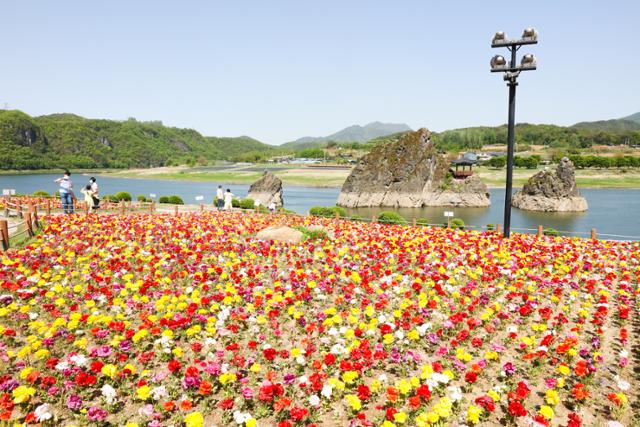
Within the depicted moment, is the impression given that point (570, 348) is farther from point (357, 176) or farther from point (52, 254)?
point (357, 176)

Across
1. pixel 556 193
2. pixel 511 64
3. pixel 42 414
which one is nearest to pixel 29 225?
pixel 42 414

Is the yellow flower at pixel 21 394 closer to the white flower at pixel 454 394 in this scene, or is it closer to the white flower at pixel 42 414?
the white flower at pixel 42 414

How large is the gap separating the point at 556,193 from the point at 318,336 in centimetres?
6509

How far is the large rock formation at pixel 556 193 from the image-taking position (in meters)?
62.1

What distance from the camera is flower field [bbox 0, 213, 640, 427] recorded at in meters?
5.64

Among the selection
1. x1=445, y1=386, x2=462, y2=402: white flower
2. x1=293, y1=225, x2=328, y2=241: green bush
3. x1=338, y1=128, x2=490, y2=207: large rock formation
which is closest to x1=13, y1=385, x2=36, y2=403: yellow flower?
x1=445, y1=386, x2=462, y2=402: white flower

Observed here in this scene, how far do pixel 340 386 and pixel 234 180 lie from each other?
140 metres

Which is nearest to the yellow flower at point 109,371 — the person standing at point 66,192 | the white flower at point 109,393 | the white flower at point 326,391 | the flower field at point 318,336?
the flower field at point 318,336

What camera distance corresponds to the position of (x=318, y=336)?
7.86 metres

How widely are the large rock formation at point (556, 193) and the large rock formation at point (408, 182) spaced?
7.97 m

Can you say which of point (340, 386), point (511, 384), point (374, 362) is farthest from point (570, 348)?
point (340, 386)

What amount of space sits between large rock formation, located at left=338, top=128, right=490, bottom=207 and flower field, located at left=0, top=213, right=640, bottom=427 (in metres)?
56.5

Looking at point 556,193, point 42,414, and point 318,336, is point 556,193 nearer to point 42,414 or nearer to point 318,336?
point 318,336

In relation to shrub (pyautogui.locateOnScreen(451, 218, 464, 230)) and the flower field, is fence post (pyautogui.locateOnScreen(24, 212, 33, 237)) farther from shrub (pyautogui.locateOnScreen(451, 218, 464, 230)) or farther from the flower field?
shrub (pyautogui.locateOnScreen(451, 218, 464, 230))
